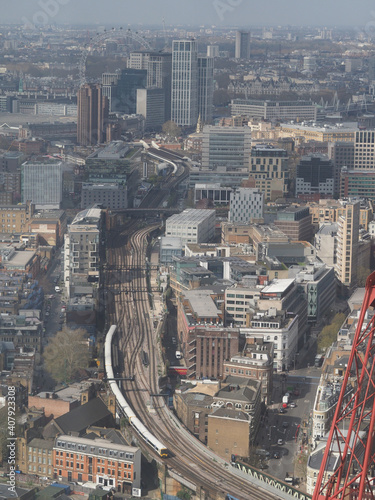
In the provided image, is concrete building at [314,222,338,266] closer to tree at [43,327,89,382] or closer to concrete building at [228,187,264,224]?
concrete building at [228,187,264,224]

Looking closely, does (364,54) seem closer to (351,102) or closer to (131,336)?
(351,102)

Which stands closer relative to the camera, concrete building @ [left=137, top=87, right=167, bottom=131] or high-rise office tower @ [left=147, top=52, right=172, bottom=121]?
concrete building @ [left=137, top=87, right=167, bottom=131]

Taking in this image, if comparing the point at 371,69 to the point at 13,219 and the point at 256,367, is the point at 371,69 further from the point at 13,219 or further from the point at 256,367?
the point at 256,367

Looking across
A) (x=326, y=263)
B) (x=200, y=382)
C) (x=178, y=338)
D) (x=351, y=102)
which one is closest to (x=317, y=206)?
(x=326, y=263)

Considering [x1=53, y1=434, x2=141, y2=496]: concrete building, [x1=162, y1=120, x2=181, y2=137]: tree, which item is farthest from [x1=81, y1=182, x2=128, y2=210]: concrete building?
[x1=53, y1=434, x2=141, y2=496]: concrete building

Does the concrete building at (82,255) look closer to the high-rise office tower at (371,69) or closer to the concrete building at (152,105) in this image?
the concrete building at (152,105)

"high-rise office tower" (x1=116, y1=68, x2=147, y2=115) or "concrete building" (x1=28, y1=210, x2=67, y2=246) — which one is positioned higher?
"high-rise office tower" (x1=116, y1=68, x2=147, y2=115)

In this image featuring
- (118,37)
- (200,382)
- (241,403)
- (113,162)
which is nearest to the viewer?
(241,403)
